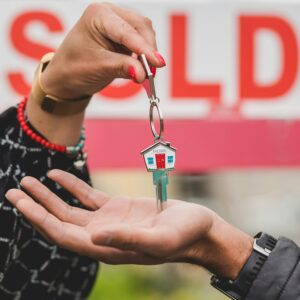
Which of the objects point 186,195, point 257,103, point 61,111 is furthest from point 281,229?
point 61,111

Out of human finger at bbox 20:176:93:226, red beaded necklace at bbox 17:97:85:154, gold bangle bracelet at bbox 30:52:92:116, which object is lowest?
human finger at bbox 20:176:93:226

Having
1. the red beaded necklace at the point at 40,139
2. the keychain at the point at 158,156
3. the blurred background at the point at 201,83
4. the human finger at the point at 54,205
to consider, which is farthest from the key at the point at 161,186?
the blurred background at the point at 201,83

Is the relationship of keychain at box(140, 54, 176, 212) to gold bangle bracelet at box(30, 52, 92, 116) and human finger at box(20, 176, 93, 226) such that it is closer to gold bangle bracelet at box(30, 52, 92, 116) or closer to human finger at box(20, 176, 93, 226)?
human finger at box(20, 176, 93, 226)

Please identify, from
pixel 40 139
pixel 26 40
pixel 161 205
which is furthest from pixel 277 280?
pixel 26 40

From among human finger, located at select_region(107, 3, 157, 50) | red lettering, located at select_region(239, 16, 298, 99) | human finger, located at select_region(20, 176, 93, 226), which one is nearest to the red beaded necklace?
human finger, located at select_region(20, 176, 93, 226)

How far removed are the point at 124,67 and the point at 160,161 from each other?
0.14 meters

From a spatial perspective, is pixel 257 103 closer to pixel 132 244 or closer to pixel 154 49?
pixel 154 49

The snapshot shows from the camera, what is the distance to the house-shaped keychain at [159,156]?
80cm

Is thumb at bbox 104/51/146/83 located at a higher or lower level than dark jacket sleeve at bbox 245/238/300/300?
higher

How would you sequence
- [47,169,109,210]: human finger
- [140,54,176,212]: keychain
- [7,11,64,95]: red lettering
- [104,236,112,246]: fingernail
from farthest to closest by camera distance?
[7,11,64,95]: red lettering < [47,169,109,210]: human finger < [140,54,176,212]: keychain < [104,236,112,246]: fingernail

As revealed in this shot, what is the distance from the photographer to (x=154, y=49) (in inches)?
33.9

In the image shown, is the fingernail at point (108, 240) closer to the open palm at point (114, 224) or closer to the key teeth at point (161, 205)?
the open palm at point (114, 224)

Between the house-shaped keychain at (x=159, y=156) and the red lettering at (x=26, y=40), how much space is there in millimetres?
903

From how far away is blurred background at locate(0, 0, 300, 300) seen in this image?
1646mm
